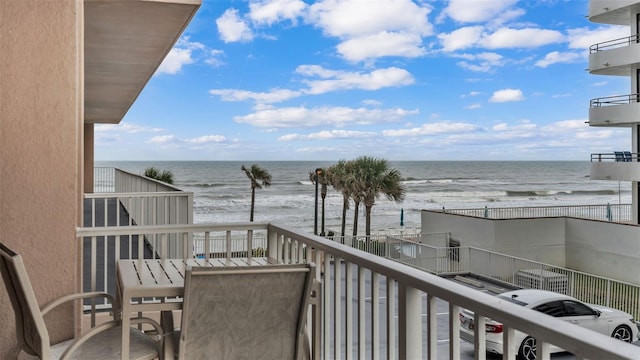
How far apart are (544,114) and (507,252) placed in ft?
84.1

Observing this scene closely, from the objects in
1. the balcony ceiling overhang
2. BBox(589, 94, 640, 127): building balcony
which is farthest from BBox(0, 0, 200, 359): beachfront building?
BBox(589, 94, 640, 127): building balcony

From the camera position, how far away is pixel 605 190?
40094 mm

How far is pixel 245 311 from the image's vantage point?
1850mm

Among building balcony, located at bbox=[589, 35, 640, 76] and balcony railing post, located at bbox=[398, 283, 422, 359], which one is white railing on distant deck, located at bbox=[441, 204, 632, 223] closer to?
building balcony, located at bbox=[589, 35, 640, 76]

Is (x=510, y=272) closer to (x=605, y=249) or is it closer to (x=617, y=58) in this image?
(x=605, y=249)

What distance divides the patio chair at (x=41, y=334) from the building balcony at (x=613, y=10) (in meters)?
23.8

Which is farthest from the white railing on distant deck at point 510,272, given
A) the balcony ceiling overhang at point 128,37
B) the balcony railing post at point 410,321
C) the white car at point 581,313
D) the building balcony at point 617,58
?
the balcony railing post at point 410,321

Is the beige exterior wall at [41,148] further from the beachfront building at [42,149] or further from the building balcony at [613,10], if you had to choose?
the building balcony at [613,10]

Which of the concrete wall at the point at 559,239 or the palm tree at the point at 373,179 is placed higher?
the palm tree at the point at 373,179

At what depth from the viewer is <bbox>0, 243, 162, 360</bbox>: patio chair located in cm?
183

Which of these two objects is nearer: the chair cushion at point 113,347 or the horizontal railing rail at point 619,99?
the chair cushion at point 113,347

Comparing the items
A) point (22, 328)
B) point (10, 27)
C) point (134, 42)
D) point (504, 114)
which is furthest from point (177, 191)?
point (504, 114)

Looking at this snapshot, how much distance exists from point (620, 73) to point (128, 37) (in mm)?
22143

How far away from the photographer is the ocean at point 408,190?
106 feet
